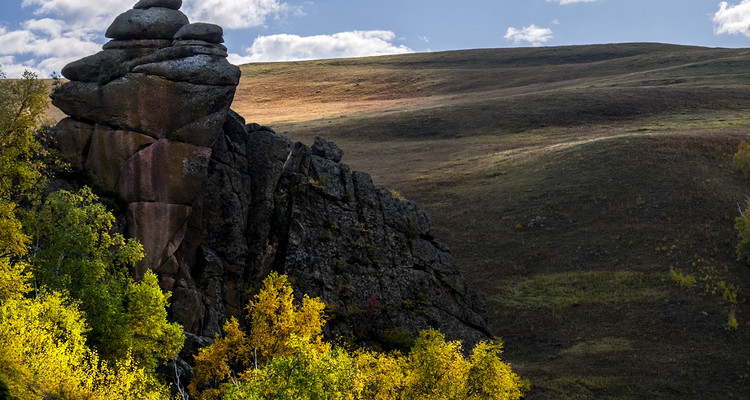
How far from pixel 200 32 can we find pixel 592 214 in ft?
182

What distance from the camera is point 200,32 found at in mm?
45906

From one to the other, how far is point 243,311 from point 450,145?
87912 millimetres

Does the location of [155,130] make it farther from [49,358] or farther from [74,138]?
[49,358]

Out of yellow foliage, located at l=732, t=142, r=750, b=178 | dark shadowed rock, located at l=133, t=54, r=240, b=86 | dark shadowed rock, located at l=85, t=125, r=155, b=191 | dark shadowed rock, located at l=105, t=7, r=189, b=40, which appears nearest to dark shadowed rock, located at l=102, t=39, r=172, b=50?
dark shadowed rock, located at l=105, t=7, r=189, b=40

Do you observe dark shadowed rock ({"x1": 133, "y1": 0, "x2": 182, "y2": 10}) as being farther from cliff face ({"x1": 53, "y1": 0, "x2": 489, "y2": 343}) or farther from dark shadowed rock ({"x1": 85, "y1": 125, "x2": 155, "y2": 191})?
dark shadowed rock ({"x1": 85, "y1": 125, "x2": 155, "y2": 191})

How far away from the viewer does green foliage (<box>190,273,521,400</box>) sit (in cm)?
3033

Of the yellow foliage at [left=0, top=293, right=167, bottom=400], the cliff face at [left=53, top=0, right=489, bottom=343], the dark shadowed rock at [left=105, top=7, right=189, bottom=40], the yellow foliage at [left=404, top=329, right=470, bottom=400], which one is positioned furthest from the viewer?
the dark shadowed rock at [left=105, top=7, right=189, bottom=40]

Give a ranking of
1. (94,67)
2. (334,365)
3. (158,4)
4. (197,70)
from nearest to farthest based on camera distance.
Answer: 1. (334,365)
2. (197,70)
3. (94,67)
4. (158,4)

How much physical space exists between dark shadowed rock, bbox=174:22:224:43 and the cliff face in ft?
0.26

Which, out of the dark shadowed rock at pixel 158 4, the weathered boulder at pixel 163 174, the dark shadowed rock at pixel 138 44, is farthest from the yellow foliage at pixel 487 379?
the dark shadowed rock at pixel 158 4

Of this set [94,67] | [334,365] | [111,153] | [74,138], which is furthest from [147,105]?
[334,365]

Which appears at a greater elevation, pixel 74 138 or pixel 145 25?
pixel 145 25

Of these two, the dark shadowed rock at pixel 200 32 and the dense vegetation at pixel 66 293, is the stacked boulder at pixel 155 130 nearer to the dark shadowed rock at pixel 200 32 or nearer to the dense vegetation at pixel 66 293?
the dark shadowed rock at pixel 200 32

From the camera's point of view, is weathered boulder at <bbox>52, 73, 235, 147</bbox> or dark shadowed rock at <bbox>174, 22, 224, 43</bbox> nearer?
weathered boulder at <bbox>52, 73, 235, 147</bbox>
